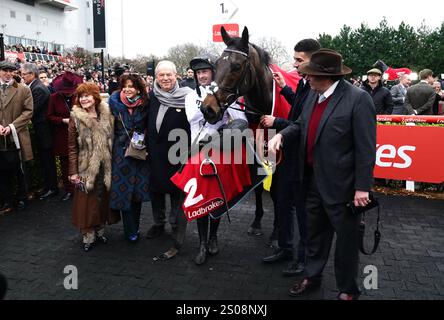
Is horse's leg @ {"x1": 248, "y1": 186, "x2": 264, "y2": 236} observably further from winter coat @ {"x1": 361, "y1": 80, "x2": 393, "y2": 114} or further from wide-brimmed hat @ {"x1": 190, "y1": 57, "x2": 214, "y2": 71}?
Answer: winter coat @ {"x1": 361, "y1": 80, "x2": 393, "y2": 114}

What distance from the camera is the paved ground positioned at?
12.4 feet

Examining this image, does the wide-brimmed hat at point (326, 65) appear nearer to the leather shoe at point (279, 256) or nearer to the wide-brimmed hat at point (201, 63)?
the wide-brimmed hat at point (201, 63)

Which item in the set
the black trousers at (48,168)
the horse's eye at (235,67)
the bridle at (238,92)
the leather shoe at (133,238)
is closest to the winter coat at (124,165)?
the leather shoe at (133,238)

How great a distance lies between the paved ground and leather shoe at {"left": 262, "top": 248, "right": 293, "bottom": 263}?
0.29 ft

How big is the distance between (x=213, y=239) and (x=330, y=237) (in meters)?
1.59

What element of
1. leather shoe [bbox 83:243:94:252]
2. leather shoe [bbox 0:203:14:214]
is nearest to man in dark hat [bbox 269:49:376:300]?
leather shoe [bbox 83:243:94:252]

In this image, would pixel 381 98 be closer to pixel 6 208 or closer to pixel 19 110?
pixel 19 110

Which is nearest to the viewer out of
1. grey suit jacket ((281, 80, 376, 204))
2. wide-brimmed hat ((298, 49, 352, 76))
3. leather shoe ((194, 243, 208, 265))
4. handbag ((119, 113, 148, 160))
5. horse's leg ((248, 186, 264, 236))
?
grey suit jacket ((281, 80, 376, 204))

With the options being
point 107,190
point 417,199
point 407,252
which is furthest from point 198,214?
point 417,199

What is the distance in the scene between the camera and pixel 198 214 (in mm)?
4105

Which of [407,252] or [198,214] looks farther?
[407,252]

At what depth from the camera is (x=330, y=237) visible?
3.60 meters
